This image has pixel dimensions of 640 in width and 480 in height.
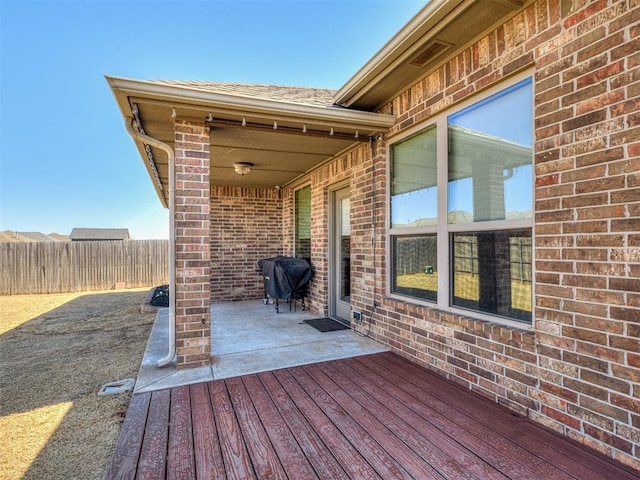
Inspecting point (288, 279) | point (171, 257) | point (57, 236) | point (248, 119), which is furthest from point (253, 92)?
point (57, 236)

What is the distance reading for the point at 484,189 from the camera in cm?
265

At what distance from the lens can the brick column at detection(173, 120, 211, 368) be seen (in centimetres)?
315

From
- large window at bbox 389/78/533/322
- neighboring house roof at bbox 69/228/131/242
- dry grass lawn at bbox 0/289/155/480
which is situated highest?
neighboring house roof at bbox 69/228/131/242

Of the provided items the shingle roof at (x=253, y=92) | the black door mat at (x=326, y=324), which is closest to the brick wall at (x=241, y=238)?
the black door mat at (x=326, y=324)

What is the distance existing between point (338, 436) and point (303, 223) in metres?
4.89

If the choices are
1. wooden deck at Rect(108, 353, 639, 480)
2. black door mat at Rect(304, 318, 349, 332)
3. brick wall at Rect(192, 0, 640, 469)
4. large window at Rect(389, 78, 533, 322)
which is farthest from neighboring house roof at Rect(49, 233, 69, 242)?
brick wall at Rect(192, 0, 640, 469)

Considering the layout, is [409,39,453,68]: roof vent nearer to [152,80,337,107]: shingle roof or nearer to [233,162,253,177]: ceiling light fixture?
[152,80,337,107]: shingle roof

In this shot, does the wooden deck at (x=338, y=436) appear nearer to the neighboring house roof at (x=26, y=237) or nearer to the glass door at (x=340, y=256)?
the glass door at (x=340, y=256)

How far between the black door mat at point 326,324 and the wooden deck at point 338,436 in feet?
5.68

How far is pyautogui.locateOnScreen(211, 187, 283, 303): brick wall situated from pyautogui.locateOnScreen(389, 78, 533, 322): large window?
433 cm

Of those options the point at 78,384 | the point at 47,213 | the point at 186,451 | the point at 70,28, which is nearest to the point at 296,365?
the point at 186,451

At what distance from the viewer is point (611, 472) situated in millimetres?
1676

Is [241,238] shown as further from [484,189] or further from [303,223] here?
[484,189]

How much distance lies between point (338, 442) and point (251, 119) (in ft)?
9.37
